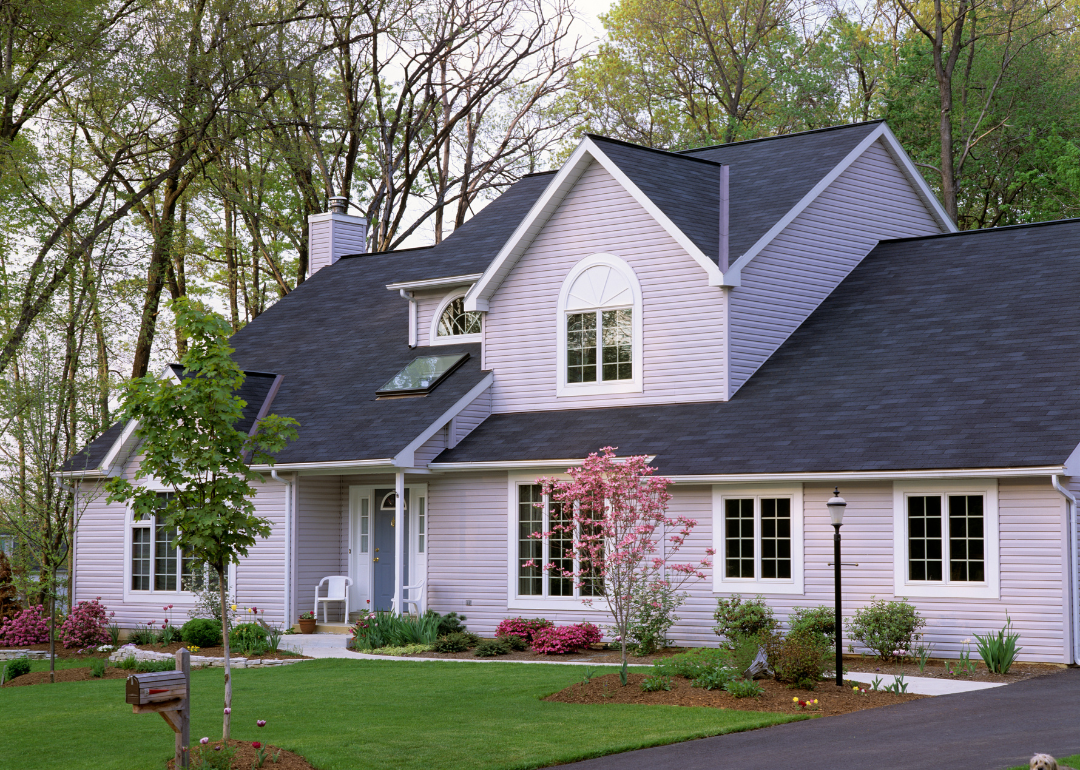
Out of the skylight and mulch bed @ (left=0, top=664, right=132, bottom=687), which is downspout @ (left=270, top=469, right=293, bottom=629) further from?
mulch bed @ (left=0, top=664, right=132, bottom=687)

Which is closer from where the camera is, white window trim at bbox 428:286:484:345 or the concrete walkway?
the concrete walkway

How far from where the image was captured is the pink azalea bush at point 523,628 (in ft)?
60.8

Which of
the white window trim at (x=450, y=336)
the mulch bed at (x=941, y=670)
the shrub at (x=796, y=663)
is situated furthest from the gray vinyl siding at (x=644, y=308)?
the shrub at (x=796, y=663)

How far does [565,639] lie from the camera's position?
17.7 m

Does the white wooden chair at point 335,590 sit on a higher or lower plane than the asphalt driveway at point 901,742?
higher

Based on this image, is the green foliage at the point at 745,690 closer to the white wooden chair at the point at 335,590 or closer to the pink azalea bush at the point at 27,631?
the white wooden chair at the point at 335,590

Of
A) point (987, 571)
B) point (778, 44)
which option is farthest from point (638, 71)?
point (987, 571)

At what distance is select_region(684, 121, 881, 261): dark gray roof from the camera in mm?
20009

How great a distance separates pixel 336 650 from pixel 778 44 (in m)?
23.6

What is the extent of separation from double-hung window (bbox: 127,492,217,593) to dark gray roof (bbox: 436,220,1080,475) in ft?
18.8

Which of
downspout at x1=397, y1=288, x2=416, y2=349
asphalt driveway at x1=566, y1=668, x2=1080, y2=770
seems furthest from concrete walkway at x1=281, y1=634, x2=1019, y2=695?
downspout at x1=397, y1=288, x2=416, y2=349

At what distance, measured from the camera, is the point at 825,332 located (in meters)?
19.8

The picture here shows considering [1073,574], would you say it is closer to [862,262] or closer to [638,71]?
[862,262]

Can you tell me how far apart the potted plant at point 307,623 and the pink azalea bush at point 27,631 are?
5.91 metres
